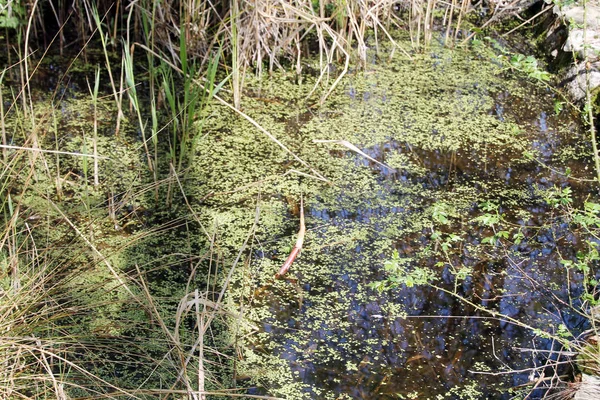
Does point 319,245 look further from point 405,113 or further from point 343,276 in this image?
point 405,113

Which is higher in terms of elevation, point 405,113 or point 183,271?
point 405,113

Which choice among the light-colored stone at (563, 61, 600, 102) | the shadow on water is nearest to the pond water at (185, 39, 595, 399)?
the shadow on water

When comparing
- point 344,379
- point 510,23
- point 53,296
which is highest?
point 510,23

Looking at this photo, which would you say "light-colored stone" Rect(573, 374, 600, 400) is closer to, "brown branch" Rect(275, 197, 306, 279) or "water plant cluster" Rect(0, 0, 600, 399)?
"water plant cluster" Rect(0, 0, 600, 399)

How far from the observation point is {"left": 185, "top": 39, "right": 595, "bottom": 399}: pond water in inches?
76.3

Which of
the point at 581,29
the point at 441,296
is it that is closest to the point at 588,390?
the point at 441,296

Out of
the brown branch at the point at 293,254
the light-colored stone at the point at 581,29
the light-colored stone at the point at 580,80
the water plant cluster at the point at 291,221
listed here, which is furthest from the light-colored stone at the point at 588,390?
the light-colored stone at the point at 581,29

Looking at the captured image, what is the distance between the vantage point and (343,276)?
2.27 metres

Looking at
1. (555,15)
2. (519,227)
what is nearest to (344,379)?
(519,227)

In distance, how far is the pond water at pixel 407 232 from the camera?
1.94 m

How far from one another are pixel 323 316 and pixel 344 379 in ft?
0.84

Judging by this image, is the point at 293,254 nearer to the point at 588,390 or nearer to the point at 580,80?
the point at 588,390

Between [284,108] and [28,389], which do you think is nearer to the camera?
[28,389]

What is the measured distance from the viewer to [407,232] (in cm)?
249
